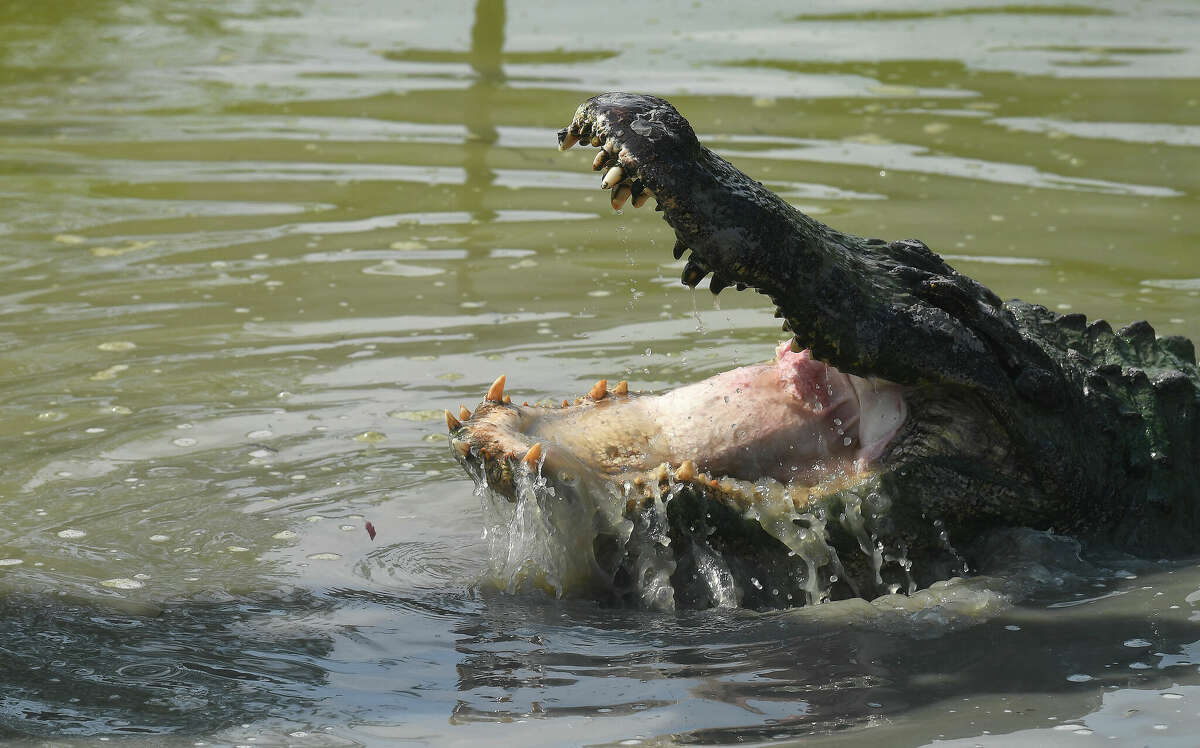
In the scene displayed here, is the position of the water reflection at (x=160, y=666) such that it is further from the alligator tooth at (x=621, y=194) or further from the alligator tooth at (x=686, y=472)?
the alligator tooth at (x=621, y=194)

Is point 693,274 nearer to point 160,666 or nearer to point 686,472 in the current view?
point 686,472

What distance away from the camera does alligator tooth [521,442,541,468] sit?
3873 millimetres

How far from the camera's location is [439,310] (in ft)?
24.1

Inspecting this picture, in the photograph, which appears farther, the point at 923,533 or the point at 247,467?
the point at 247,467

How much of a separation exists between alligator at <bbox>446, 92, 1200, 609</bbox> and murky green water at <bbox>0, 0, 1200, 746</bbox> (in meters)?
0.17

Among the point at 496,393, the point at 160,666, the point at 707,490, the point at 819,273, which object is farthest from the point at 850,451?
the point at 160,666

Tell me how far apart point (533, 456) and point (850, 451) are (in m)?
0.94

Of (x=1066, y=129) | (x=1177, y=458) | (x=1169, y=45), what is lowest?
(x=1177, y=458)

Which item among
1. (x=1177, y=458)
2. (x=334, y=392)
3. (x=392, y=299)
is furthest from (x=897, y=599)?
(x=392, y=299)

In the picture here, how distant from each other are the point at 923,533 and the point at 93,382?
3.79 meters

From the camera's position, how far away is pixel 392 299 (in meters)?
7.50

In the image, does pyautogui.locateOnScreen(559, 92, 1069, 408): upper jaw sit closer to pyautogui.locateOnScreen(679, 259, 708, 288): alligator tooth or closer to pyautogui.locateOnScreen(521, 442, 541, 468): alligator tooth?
pyautogui.locateOnScreen(679, 259, 708, 288): alligator tooth

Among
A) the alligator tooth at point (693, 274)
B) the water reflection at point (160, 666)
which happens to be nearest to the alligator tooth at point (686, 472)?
the alligator tooth at point (693, 274)

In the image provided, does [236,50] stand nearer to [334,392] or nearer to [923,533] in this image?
[334,392]
